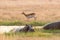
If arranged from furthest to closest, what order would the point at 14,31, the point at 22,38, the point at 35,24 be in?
the point at 35,24 < the point at 14,31 < the point at 22,38

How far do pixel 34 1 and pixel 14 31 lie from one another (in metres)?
18.8

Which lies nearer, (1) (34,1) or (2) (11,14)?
(2) (11,14)

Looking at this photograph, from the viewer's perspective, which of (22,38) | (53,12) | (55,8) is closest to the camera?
(22,38)

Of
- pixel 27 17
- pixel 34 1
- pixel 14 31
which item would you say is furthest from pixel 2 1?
pixel 14 31

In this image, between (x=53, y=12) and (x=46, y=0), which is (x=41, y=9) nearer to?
(x=53, y=12)

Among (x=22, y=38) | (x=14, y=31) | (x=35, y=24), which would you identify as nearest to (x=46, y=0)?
(x=35, y=24)

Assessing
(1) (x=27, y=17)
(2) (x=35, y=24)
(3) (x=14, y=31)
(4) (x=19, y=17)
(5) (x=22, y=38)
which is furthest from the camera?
(4) (x=19, y=17)

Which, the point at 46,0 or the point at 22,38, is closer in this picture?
the point at 22,38

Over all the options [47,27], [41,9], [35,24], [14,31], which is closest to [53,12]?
[41,9]

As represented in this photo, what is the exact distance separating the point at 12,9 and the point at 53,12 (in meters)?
4.17

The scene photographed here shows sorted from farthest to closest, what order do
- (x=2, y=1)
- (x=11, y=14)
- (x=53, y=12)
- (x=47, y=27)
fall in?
(x=2, y=1) < (x=53, y=12) < (x=11, y=14) < (x=47, y=27)

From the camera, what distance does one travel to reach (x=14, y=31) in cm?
1455

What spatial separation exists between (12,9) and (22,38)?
50.2 ft

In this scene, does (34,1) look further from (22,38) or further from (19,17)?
(22,38)
